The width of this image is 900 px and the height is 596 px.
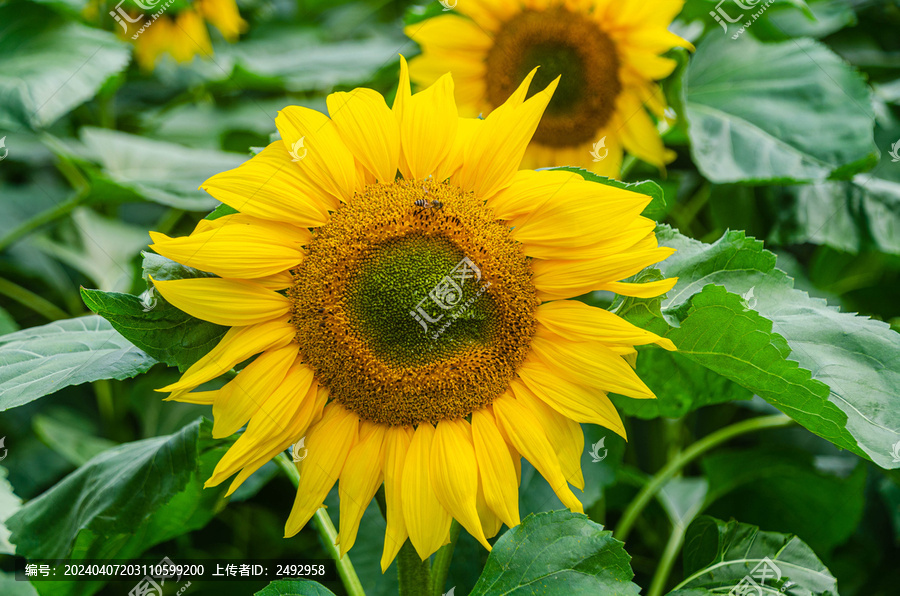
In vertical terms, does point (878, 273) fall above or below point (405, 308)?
below

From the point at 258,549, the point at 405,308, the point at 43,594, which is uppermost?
the point at 405,308

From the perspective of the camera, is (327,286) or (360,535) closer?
(327,286)

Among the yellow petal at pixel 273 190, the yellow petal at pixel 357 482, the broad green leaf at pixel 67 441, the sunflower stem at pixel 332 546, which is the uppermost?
the yellow petal at pixel 273 190

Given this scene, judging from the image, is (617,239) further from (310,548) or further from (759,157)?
(310,548)

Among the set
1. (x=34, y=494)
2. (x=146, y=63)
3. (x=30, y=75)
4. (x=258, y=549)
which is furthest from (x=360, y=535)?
(x=146, y=63)

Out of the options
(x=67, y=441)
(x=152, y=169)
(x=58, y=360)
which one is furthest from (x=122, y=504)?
(x=152, y=169)

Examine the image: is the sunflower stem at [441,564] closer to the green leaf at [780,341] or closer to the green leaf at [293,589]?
the green leaf at [293,589]

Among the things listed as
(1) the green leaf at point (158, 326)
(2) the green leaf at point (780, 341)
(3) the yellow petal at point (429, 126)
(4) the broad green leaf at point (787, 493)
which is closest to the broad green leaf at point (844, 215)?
(4) the broad green leaf at point (787, 493)

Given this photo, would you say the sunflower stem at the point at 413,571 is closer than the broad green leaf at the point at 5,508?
Yes
